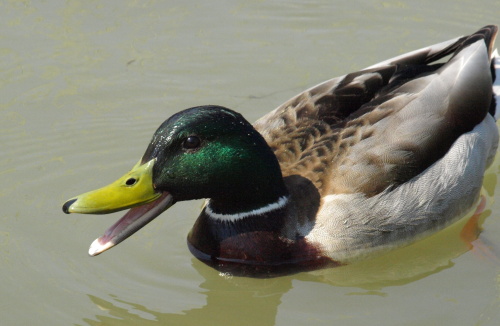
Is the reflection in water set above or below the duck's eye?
below

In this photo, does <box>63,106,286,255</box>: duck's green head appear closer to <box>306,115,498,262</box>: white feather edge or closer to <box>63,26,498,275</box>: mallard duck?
<box>63,26,498,275</box>: mallard duck

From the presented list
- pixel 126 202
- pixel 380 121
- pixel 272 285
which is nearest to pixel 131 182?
pixel 126 202

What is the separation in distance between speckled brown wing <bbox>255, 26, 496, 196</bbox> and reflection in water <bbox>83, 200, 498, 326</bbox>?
614 millimetres

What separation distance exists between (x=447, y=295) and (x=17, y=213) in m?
3.37

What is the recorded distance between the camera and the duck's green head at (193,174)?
20.2 feet

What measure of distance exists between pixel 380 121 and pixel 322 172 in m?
0.61

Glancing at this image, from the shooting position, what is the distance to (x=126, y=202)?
6.12 metres

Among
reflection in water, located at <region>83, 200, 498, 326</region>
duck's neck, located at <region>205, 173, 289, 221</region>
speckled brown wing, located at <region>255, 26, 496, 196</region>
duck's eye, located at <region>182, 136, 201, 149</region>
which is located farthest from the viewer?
speckled brown wing, located at <region>255, 26, 496, 196</region>

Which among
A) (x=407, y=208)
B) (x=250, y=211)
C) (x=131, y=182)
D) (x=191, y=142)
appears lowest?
(x=407, y=208)

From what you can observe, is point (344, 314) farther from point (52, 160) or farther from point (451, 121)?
point (52, 160)

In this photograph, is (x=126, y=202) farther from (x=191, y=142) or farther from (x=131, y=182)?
(x=191, y=142)

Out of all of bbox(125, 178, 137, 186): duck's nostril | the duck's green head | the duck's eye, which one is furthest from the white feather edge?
bbox(125, 178, 137, 186): duck's nostril

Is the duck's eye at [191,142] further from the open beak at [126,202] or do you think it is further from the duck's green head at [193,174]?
the open beak at [126,202]

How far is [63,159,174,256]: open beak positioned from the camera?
6.07 m
